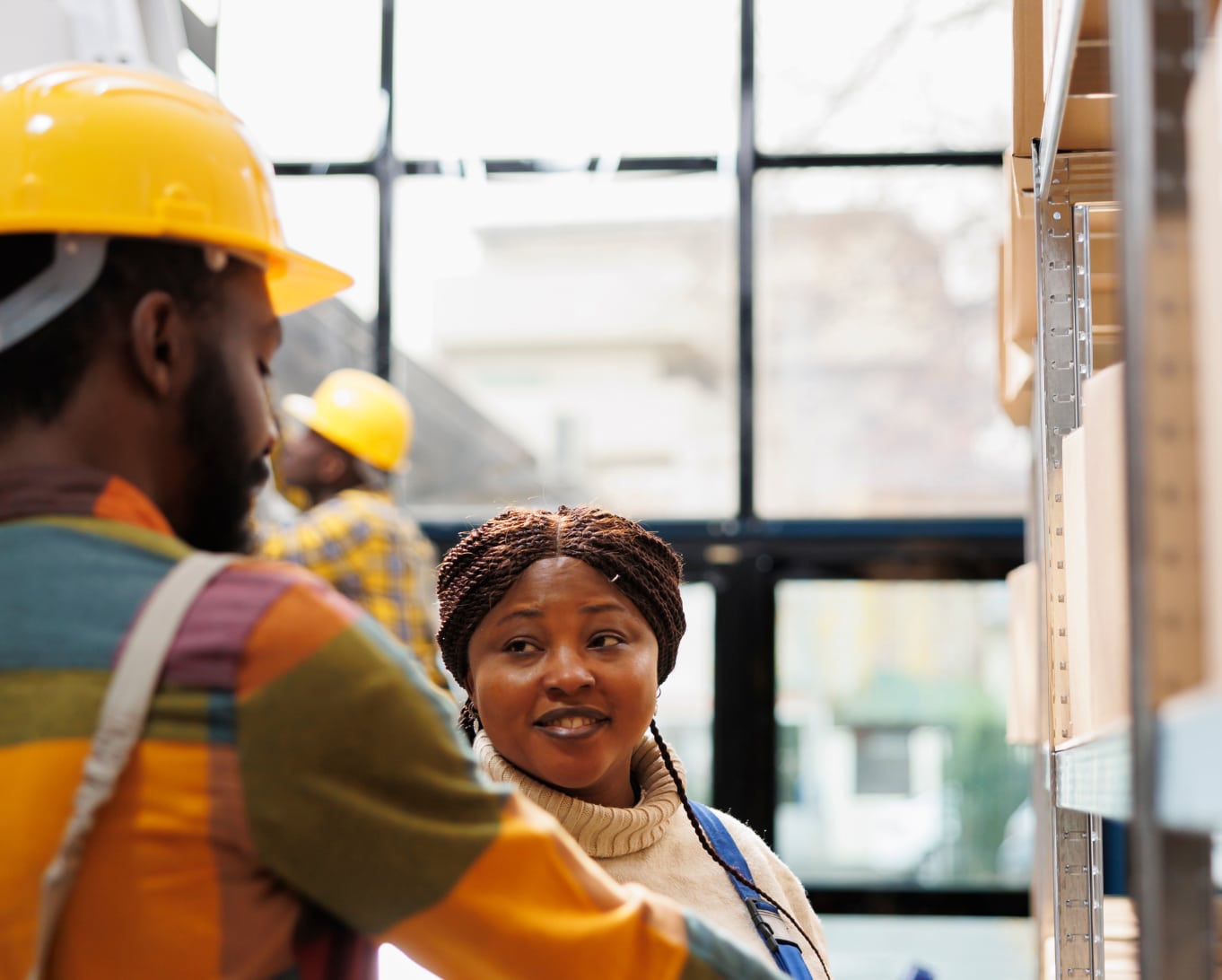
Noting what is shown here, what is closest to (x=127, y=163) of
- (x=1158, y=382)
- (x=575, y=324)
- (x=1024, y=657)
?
(x=1158, y=382)

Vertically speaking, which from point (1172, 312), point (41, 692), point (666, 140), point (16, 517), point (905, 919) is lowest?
point (905, 919)

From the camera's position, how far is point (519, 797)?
3.78 feet

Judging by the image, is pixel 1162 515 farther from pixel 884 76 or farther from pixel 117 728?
pixel 884 76

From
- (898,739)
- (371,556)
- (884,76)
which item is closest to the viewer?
(371,556)

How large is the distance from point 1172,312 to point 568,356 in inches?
178

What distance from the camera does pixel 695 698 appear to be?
5.13m

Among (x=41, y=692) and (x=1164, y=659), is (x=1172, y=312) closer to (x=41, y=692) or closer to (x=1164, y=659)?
(x=1164, y=659)

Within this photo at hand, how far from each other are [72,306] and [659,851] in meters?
1.03

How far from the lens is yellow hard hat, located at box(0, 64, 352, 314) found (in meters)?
1.16

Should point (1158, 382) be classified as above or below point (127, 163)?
below

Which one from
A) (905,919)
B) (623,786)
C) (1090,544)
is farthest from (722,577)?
(1090,544)

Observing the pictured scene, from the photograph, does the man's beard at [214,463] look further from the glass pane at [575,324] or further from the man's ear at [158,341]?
the glass pane at [575,324]

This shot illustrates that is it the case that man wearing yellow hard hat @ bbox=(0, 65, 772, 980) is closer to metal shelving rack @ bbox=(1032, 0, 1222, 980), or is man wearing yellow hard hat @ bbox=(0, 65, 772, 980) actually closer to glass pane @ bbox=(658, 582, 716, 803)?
metal shelving rack @ bbox=(1032, 0, 1222, 980)

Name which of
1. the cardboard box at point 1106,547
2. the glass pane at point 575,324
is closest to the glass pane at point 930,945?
the glass pane at point 575,324
